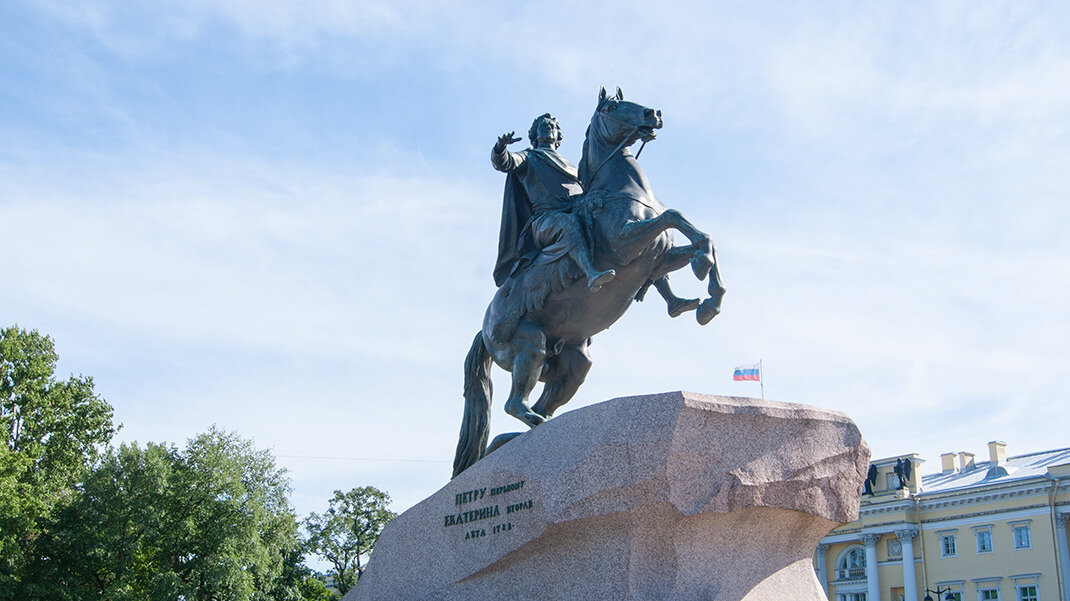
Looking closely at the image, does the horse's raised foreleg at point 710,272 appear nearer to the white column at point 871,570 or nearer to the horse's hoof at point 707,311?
the horse's hoof at point 707,311

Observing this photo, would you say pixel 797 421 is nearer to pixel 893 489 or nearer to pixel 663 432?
pixel 663 432

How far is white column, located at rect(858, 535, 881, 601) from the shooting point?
6059 cm

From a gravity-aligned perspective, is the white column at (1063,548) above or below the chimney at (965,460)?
below

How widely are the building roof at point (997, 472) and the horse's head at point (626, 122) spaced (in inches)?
2086

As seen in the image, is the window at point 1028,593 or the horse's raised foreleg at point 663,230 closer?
the horse's raised foreleg at point 663,230

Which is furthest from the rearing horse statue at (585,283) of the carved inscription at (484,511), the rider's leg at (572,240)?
the carved inscription at (484,511)

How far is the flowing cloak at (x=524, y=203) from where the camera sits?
9711mm

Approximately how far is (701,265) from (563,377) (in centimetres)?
227

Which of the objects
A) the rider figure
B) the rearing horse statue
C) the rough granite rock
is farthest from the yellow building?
the rough granite rock

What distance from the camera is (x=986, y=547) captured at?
55312 millimetres

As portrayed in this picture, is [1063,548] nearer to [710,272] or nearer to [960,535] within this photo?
[960,535]

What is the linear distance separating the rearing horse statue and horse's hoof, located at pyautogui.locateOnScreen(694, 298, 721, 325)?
0.01 metres

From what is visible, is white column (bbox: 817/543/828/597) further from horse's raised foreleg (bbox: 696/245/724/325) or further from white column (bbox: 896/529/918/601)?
horse's raised foreleg (bbox: 696/245/724/325)

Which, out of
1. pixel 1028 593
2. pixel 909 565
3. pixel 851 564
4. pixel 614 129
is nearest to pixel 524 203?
pixel 614 129
